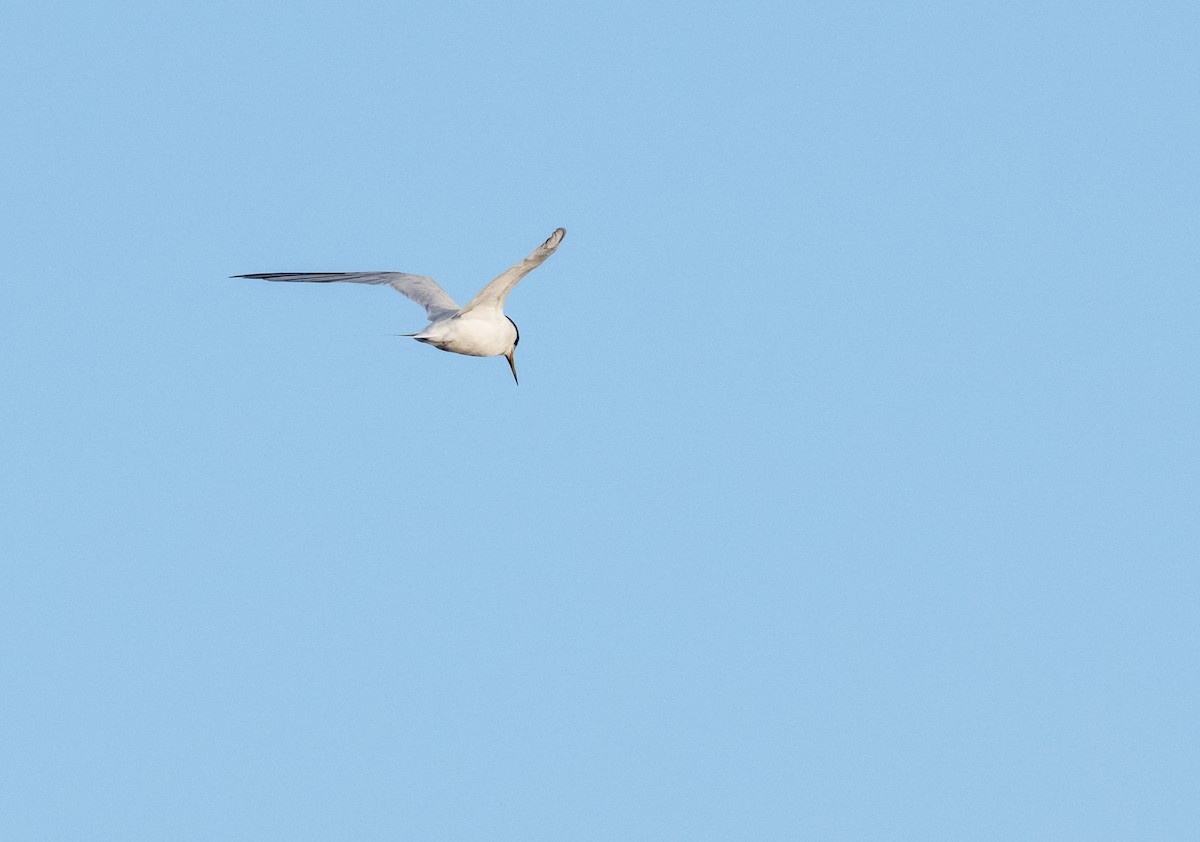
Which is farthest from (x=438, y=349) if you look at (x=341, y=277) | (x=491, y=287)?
(x=341, y=277)

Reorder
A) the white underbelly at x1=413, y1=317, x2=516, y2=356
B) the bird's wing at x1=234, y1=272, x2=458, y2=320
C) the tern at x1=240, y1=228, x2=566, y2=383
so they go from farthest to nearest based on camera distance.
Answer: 1. the bird's wing at x1=234, y1=272, x2=458, y2=320
2. the white underbelly at x1=413, y1=317, x2=516, y2=356
3. the tern at x1=240, y1=228, x2=566, y2=383

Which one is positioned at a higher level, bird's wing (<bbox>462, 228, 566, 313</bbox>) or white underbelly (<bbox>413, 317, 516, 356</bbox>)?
bird's wing (<bbox>462, 228, 566, 313</bbox>)

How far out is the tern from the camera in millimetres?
33781

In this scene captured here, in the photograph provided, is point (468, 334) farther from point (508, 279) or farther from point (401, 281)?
point (401, 281)

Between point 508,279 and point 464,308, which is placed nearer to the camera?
point 508,279

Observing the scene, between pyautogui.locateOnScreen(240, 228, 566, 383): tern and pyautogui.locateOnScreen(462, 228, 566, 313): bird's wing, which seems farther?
pyautogui.locateOnScreen(240, 228, 566, 383): tern

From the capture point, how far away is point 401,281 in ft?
128

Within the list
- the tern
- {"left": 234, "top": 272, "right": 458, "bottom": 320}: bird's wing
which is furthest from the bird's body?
{"left": 234, "top": 272, "right": 458, "bottom": 320}: bird's wing

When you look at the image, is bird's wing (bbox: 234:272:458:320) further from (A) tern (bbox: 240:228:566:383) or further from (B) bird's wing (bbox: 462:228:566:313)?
(B) bird's wing (bbox: 462:228:566:313)

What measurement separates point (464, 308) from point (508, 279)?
1669mm

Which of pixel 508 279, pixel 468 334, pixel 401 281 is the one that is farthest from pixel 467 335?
pixel 401 281

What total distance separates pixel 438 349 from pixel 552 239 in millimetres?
4913

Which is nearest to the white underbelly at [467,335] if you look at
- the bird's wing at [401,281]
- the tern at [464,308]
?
the tern at [464,308]

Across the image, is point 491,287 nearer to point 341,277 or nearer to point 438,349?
point 438,349
